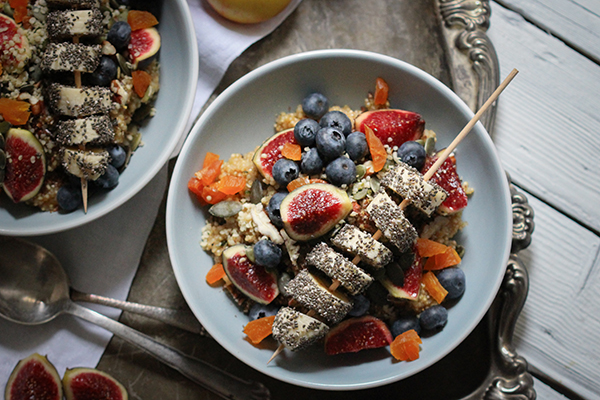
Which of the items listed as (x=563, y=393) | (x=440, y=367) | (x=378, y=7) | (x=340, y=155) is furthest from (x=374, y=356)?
(x=378, y=7)

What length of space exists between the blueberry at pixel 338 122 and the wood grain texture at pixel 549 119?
3.03ft

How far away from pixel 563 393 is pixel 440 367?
0.68m

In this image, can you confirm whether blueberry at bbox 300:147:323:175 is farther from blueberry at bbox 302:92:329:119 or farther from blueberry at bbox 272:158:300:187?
blueberry at bbox 302:92:329:119

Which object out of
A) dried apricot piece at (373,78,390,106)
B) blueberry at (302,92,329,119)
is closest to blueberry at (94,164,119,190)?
blueberry at (302,92,329,119)

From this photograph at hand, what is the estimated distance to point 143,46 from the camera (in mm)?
2117

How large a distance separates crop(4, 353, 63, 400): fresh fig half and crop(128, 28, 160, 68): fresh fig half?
1.58 metres

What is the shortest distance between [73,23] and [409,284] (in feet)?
6.02

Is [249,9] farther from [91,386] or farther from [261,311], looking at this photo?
[91,386]

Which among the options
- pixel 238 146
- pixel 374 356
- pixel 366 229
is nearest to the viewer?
pixel 366 229

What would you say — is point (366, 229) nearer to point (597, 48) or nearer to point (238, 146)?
point (238, 146)

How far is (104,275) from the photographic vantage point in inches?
92.9

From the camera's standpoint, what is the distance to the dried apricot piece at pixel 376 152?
1.96 m

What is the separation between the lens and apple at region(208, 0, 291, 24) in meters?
2.24

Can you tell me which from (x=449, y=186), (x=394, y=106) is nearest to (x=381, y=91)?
(x=394, y=106)
